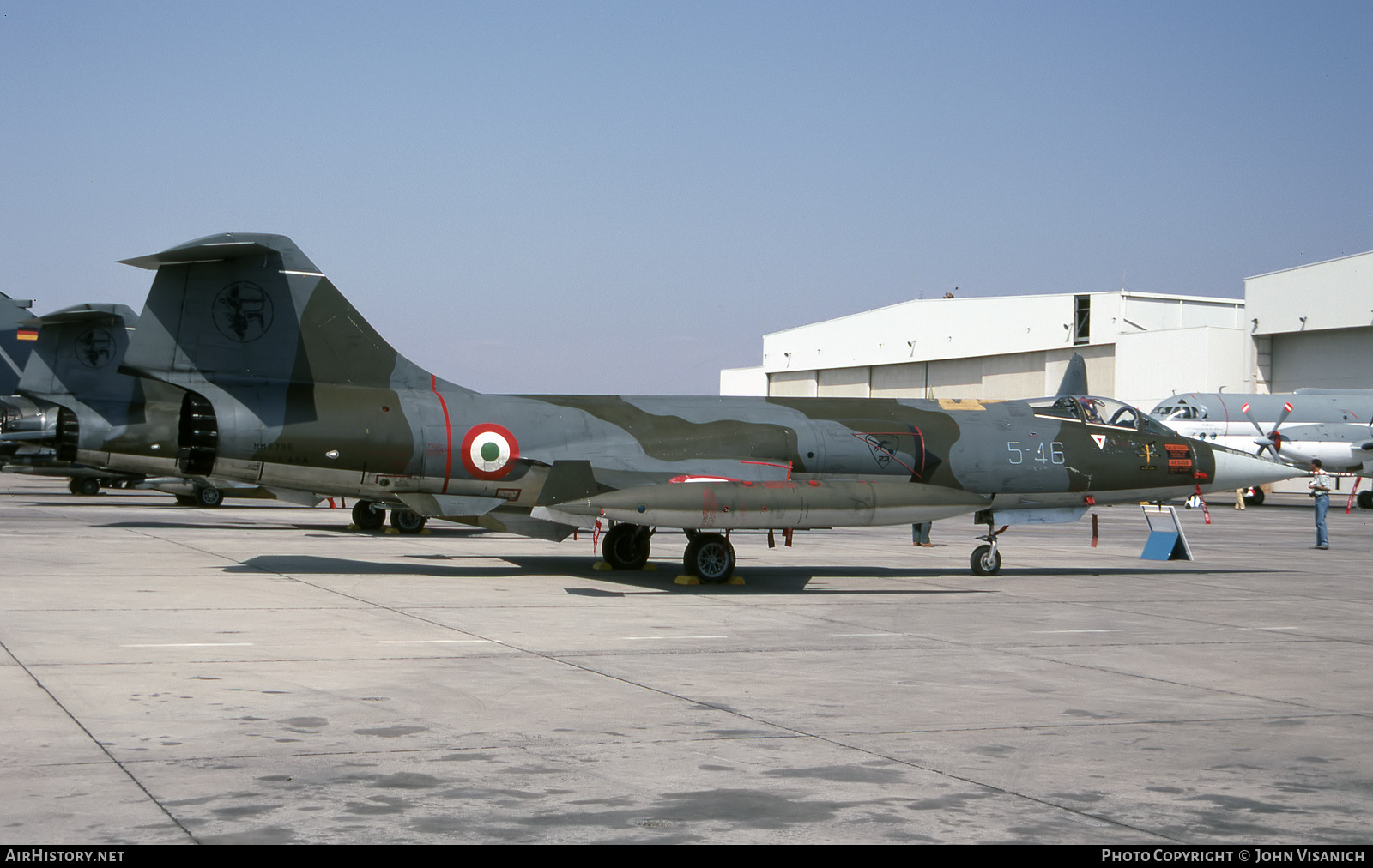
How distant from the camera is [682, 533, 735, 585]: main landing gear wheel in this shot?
16344 mm

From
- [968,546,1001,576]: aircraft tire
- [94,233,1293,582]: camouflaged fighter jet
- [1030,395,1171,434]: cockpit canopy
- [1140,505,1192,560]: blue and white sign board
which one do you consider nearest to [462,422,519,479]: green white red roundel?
[94,233,1293,582]: camouflaged fighter jet

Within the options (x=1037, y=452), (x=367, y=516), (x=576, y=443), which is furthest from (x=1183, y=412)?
(x=576, y=443)

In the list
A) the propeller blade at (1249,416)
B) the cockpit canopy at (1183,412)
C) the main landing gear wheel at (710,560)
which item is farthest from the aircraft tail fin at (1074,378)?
the main landing gear wheel at (710,560)

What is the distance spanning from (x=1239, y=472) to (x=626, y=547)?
953 cm

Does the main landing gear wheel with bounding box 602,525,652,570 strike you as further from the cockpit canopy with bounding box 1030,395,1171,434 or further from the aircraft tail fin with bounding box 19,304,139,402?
the aircraft tail fin with bounding box 19,304,139,402

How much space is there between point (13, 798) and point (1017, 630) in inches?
369

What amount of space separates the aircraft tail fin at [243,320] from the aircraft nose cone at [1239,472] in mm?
12911

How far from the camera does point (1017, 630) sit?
487 inches

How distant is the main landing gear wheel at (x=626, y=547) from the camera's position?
1834 cm

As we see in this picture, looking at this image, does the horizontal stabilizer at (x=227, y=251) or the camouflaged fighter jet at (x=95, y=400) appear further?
the camouflaged fighter jet at (x=95, y=400)

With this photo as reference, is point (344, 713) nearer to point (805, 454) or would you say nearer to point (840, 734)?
point (840, 734)

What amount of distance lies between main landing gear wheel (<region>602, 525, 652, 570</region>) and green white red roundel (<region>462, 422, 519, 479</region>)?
2637 millimetres

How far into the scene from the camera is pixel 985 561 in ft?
59.2

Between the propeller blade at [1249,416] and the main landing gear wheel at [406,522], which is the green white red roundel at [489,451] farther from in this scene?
the propeller blade at [1249,416]
